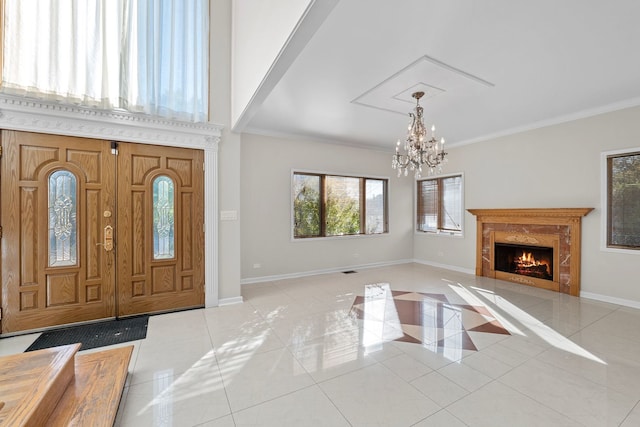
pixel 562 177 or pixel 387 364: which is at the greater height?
pixel 562 177

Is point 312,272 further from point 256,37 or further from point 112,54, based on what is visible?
point 112,54

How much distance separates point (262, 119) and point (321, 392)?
158 inches

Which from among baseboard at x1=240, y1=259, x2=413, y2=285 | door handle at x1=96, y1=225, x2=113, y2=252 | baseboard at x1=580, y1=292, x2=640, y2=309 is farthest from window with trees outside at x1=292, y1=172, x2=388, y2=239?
baseboard at x1=580, y1=292, x2=640, y2=309

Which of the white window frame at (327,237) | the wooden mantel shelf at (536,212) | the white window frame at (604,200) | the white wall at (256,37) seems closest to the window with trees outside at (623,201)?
the white window frame at (604,200)

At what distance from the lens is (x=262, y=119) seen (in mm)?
4531

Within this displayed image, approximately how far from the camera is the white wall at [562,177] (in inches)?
152

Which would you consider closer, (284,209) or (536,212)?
(536,212)

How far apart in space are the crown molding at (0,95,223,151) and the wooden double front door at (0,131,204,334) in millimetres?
95

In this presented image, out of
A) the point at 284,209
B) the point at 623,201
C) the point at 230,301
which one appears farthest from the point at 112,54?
the point at 623,201

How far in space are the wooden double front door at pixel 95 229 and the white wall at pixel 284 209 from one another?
138cm

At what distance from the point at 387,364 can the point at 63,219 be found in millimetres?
3781

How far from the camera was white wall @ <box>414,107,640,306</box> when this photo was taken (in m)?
3.87

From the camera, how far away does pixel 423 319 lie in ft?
10.9

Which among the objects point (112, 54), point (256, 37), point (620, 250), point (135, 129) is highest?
point (112, 54)
